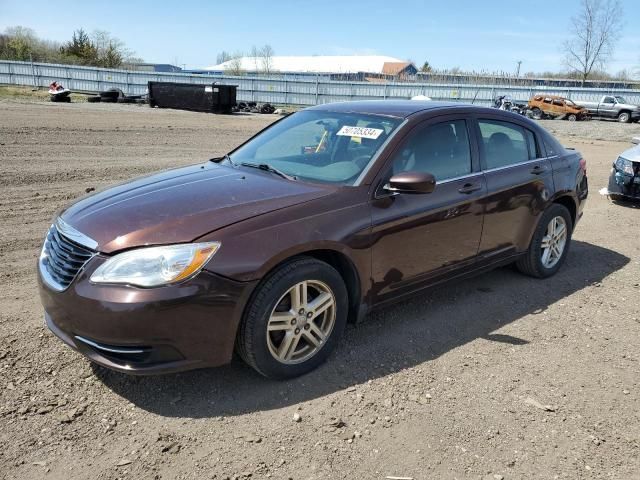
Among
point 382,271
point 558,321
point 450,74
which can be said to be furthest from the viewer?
point 450,74

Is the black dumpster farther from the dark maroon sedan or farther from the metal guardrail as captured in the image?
the dark maroon sedan

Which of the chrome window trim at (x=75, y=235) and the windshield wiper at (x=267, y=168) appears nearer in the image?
the chrome window trim at (x=75, y=235)

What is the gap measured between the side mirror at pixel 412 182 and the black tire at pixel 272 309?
707 mm

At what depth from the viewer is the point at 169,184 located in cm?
373

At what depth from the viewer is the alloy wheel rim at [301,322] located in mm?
3227

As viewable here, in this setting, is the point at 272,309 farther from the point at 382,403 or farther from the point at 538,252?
the point at 538,252

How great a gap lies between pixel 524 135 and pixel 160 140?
451 inches

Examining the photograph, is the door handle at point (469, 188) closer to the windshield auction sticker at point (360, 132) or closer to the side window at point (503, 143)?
the side window at point (503, 143)

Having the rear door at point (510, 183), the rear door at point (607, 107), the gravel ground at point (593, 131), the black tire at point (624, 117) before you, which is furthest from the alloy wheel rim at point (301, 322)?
the rear door at point (607, 107)

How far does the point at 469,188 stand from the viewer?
428 centimetres

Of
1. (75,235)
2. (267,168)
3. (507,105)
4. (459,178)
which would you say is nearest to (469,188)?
(459,178)

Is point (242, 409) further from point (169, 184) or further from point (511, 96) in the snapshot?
point (511, 96)

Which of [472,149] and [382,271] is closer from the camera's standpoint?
[382,271]

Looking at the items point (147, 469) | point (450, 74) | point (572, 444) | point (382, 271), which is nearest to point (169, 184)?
point (382, 271)
